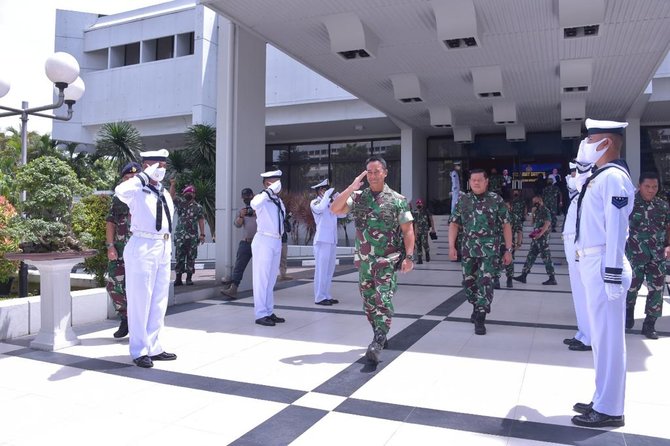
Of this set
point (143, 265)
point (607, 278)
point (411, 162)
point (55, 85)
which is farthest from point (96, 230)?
point (411, 162)

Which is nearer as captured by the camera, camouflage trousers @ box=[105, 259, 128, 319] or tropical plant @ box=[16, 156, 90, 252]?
tropical plant @ box=[16, 156, 90, 252]

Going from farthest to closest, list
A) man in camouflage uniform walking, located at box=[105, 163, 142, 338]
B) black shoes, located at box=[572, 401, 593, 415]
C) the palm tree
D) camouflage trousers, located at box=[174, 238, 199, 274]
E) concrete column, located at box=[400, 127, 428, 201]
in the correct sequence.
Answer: concrete column, located at box=[400, 127, 428, 201] → the palm tree → camouflage trousers, located at box=[174, 238, 199, 274] → man in camouflage uniform walking, located at box=[105, 163, 142, 338] → black shoes, located at box=[572, 401, 593, 415]

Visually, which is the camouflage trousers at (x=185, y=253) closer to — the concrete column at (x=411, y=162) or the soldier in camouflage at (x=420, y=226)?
the soldier in camouflage at (x=420, y=226)

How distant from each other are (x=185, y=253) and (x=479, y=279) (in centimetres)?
511

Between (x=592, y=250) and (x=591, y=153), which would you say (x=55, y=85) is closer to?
(x=591, y=153)

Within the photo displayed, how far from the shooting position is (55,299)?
491cm

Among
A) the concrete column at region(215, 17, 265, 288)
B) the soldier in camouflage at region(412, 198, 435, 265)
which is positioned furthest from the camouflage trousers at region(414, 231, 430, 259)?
the concrete column at region(215, 17, 265, 288)

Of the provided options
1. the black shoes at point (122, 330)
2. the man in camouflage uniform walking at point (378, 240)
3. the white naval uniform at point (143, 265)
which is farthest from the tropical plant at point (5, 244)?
the man in camouflage uniform walking at point (378, 240)

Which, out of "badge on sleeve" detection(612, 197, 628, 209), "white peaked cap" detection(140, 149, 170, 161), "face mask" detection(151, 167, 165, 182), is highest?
"white peaked cap" detection(140, 149, 170, 161)

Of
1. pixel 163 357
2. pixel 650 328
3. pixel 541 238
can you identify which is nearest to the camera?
pixel 163 357

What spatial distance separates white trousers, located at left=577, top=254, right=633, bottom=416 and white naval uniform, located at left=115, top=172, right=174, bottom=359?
3.43 metres

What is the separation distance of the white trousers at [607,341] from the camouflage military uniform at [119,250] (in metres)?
4.33

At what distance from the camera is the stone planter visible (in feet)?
15.9

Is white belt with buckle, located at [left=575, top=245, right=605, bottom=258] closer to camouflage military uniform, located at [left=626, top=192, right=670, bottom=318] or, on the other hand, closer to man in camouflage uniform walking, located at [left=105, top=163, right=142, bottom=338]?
camouflage military uniform, located at [left=626, top=192, right=670, bottom=318]
